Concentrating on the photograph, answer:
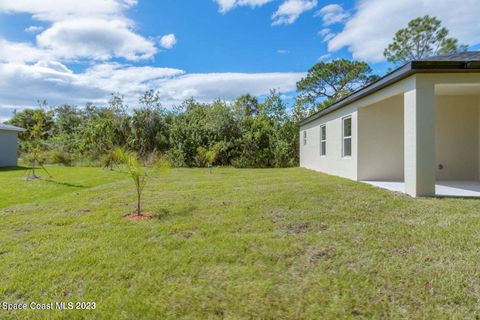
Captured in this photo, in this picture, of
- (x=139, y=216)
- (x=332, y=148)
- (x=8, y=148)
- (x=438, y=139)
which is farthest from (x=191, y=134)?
(x=139, y=216)

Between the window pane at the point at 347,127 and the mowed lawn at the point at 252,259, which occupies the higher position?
the window pane at the point at 347,127

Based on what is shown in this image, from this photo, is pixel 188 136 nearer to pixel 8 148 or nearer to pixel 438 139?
pixel 8 148

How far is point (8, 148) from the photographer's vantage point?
18.3 meters

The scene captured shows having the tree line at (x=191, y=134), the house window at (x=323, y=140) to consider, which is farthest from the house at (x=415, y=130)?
the tree line at (x=191, y=134)

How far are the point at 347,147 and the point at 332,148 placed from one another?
A: 127 cm

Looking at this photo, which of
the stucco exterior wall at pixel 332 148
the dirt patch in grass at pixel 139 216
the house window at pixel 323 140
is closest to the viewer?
the dirt patch in grass at pixel 139 216

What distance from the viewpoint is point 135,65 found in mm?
19156

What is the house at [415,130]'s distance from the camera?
640cm

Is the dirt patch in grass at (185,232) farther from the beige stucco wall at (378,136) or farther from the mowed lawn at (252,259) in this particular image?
the beige stucco wall at (378,136)

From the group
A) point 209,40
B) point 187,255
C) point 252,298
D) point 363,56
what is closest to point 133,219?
point 187,255

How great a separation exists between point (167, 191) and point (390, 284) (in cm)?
637

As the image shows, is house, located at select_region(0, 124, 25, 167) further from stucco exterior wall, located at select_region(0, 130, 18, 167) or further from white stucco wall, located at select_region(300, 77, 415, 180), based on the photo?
white stucco wall, located at select_region(300, 77, 415, 180)

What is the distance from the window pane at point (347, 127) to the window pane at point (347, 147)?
182 mm

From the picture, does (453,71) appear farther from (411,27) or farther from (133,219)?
(411,27)
